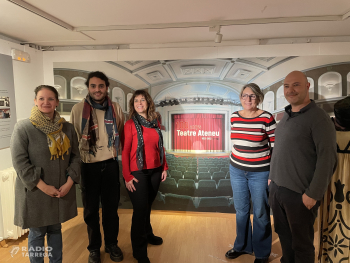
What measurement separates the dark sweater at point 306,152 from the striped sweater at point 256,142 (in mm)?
284

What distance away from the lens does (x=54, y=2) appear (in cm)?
178

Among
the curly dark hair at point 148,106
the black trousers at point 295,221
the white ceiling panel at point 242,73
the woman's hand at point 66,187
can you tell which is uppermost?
the white ceiling panel at point 242,73

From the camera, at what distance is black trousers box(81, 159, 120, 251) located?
2.04 metres

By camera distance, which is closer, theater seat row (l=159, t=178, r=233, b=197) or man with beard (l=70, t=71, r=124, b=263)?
man with beard (l=70, t=71, r=124, b=263)

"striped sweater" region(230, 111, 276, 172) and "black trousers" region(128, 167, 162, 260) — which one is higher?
"striped sweater" region(230, 111, 276, 172)

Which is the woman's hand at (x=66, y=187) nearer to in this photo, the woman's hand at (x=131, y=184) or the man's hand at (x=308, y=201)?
the woman's hand at (x=131, y=184)

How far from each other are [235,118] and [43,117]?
1.67m

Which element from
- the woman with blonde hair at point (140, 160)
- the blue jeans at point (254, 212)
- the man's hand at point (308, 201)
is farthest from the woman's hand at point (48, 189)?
the man's hand at point (308, 201)

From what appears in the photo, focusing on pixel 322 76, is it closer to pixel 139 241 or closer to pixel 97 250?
pixel 139 241

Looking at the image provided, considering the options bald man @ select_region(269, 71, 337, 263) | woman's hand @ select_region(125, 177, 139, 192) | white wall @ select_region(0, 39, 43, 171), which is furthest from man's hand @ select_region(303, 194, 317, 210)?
white wall @ select_region(0, 39, 43, 171)

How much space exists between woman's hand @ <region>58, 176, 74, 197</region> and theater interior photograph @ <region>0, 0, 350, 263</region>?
0.01 m

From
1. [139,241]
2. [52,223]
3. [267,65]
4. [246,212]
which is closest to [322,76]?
[267,65]

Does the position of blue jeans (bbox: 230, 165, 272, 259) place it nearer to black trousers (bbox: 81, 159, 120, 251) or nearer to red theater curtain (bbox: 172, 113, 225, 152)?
red theater curtain (bbox: 172, 113, 225, 152)

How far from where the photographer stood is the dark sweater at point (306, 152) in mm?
1443
